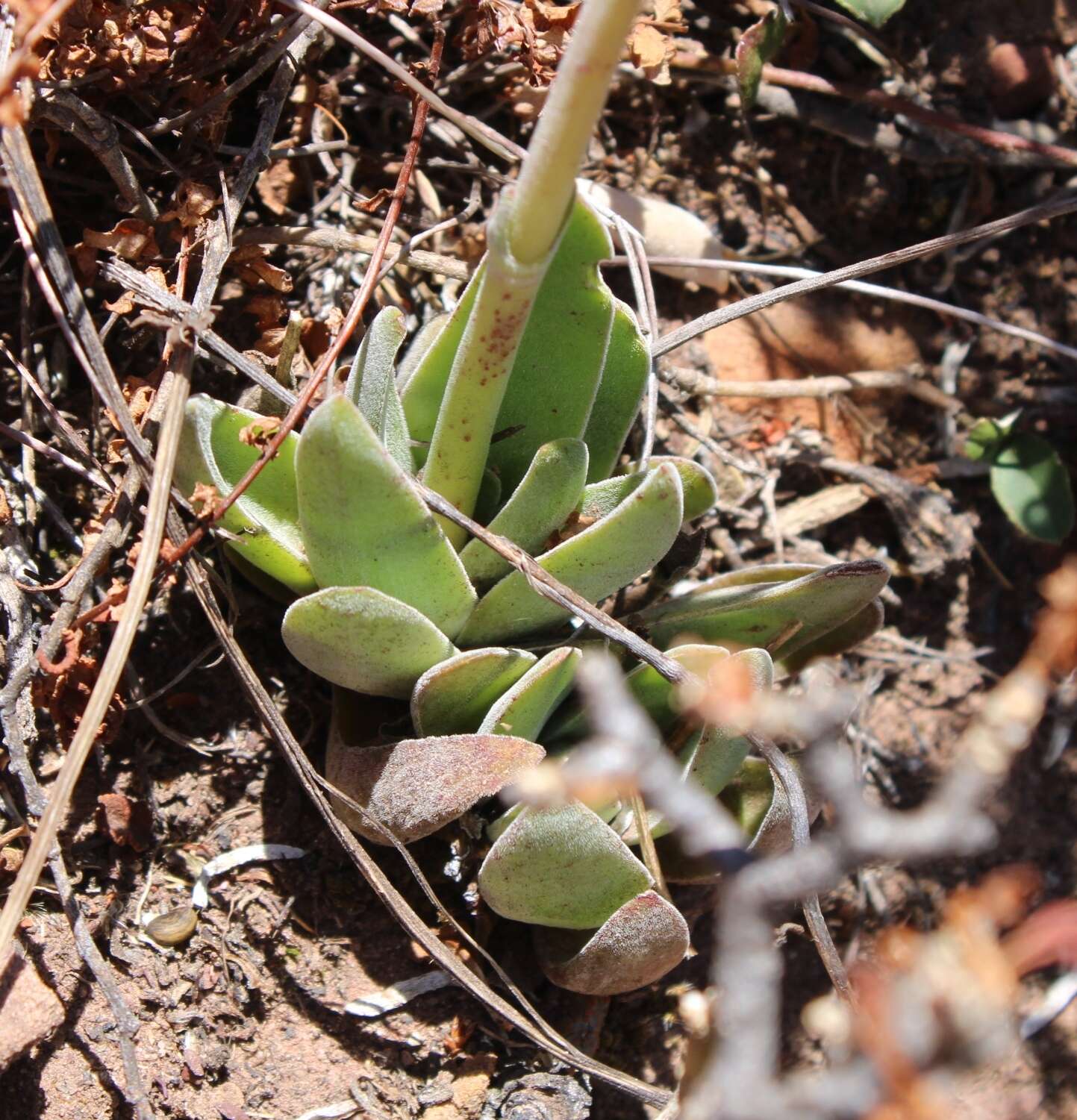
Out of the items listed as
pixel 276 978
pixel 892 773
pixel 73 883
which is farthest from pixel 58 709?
pixel 892 773

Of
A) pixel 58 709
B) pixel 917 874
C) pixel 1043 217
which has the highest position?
pixel 1043 217

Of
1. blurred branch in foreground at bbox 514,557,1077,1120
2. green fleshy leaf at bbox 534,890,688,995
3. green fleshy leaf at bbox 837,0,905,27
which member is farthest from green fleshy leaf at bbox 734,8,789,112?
blurred branch in foreground at bbox 514,557,1077,1120

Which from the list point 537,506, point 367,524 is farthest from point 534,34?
point 367,524

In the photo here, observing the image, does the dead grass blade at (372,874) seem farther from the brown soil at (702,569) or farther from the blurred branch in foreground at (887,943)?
the blurred branch in foreground at (887,943)

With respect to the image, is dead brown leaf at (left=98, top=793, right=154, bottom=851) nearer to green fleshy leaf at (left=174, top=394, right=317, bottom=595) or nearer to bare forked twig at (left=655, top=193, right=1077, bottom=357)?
green fleshy leaf at (left=174, top=394, right=317, bottom=595)

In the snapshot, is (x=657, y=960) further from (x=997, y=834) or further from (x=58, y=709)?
(x=997, y=834)

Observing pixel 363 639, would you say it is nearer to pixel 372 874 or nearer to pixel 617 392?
pixel 372 874
